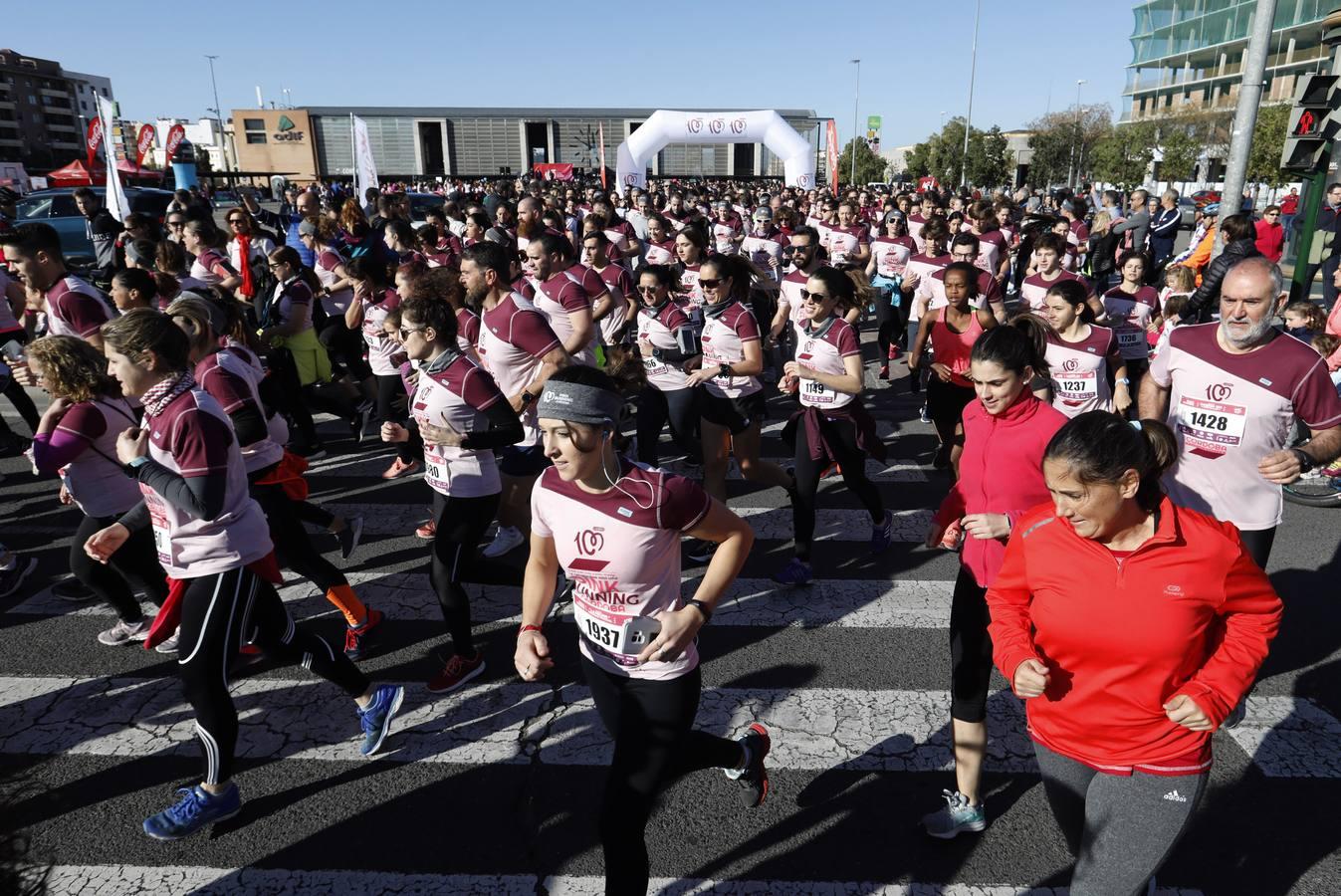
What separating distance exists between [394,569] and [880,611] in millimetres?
3306

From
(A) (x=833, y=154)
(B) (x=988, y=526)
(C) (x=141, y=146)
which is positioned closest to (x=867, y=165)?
(A) (x=833, y=154)

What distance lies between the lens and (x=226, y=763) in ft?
11.6

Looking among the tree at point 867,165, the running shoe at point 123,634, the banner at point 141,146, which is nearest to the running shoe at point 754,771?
the running shoe at point 123,634

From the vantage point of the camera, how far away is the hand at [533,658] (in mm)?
2873

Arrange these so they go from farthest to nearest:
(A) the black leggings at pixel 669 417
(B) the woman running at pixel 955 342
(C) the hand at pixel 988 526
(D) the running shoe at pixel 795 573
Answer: (B) the woman running at pixel 955 342
(A) the black leggings at pixel 669 417
(D) the running shoe at pixel 795 573
(C) the hand at pixel 988 526

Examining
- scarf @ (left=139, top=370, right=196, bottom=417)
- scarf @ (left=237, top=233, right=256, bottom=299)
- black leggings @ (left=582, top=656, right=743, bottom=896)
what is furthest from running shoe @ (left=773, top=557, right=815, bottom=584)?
scarf @ (left=237, top=233, right=256, bottom=299)

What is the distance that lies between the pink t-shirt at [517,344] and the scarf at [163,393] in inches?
95.7

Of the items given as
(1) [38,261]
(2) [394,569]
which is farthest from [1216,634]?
(1) [38,261]

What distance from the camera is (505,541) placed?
633cm

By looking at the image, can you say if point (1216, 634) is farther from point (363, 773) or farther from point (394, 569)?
point (394, 569)

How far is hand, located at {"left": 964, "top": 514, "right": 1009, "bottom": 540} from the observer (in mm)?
3100

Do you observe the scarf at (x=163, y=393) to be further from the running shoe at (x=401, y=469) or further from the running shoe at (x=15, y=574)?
the running shoe at (x=401, y=469)

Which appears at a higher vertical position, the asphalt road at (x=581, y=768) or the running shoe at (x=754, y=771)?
the running shoe at (x=754, y=771)

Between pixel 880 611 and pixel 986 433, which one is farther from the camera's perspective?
pixel 880 611
